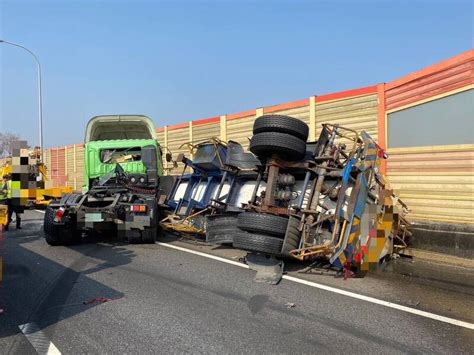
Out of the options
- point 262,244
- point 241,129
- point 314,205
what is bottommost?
point 262,244

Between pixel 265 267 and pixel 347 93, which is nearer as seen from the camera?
pixel 265 267

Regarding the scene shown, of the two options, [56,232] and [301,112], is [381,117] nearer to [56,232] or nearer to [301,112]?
[301,112]

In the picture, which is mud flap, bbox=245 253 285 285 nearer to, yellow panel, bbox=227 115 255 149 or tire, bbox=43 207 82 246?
tire, bbox=43 207 82 246

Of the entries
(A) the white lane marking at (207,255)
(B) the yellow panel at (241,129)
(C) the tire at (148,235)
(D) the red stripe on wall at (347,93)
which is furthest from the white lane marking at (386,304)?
(B) the yellow panel at (241,129)

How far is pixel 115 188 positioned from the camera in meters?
9.94

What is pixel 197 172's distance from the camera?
9.81 meters

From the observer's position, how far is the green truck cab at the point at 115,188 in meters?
9.15

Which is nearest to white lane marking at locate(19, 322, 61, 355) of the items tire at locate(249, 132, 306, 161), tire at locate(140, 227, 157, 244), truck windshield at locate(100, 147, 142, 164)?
tire at locate(249, 132, 306, 161)

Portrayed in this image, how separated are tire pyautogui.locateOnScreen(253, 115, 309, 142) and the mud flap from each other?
6.07 ft

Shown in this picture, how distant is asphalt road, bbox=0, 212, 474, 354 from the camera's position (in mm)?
4012


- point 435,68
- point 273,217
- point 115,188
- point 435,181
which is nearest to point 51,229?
point 115,188

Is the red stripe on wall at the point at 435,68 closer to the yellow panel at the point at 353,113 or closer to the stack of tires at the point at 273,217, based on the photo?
the yellow panel at the point at 353,113

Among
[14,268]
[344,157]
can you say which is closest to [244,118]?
[344,157]

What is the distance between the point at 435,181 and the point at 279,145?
372cm
